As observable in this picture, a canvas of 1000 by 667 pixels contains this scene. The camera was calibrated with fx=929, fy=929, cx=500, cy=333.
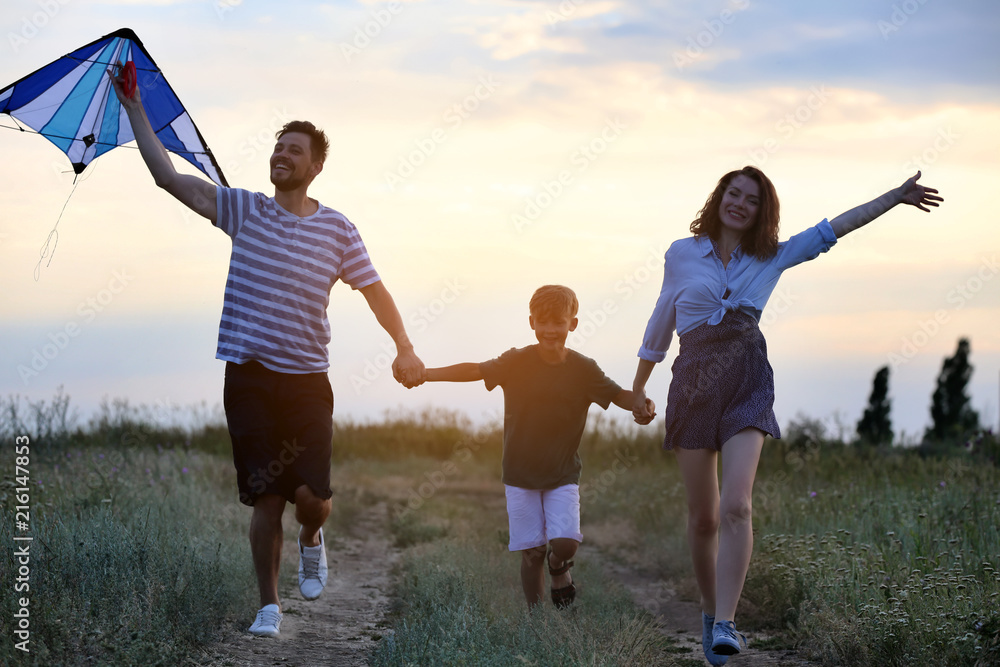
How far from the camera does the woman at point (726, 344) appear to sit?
4539 mm

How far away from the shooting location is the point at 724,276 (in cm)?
479

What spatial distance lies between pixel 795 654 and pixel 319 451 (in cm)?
293

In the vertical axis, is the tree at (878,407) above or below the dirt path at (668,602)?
above

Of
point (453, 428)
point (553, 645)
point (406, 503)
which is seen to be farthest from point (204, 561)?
point (453, 428)

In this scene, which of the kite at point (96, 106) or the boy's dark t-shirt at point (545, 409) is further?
the kite at point (96, 106)

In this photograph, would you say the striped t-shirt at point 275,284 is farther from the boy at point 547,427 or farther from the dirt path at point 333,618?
the dirt path at point 333,618

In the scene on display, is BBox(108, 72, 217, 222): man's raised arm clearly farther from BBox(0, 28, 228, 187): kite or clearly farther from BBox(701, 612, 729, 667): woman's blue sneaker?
BBox(701, 612, 729, 667): woman's blue sneaker

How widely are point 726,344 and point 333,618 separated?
330cm

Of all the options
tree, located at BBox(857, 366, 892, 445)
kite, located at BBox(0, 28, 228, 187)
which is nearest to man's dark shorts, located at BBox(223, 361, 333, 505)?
kite, located at BBox(0, 28, 228, 187)

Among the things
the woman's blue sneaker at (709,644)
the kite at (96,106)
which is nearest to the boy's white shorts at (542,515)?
the woman's blue sneaker at (709,644)

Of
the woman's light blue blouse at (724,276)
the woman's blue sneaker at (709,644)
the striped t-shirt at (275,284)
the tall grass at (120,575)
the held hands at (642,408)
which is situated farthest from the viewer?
the held hands at (642,408)

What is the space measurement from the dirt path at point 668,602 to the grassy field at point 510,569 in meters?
0.10

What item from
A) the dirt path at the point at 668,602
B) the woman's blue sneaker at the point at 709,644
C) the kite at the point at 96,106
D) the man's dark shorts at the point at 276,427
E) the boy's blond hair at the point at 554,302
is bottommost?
the dirt path at the point at 668,602

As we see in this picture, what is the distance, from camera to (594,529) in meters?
10.9
